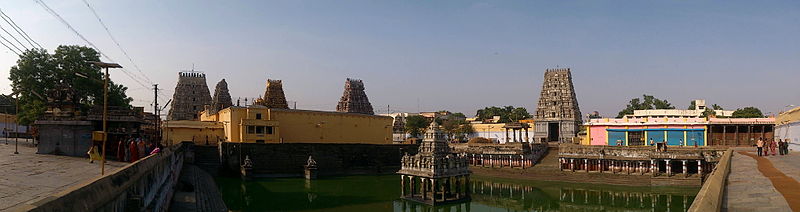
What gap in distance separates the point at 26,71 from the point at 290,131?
67.4 ft

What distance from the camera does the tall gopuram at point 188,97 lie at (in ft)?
220

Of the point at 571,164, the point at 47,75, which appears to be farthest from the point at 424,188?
the point at 47,75

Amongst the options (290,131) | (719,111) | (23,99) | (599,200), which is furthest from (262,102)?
(719,111)

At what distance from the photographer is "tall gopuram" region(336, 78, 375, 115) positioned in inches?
3009

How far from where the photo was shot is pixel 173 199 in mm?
21781

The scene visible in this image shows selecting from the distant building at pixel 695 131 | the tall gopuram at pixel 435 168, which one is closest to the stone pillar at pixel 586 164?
the distant building at pixel 695 131

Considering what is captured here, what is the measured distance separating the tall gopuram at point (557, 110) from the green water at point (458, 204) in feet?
86.7

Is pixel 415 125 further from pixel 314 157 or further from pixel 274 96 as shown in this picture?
pixel 314 157

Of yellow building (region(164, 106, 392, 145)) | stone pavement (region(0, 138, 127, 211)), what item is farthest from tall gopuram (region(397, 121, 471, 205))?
yellow building (region(164, 106, 392, 145))

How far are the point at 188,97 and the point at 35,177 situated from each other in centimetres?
5775

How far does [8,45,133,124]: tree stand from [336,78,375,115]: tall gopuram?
44330 millimetres

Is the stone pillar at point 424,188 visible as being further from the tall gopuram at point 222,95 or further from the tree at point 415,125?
the tree at point 415,125

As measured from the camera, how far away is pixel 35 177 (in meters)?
13.7

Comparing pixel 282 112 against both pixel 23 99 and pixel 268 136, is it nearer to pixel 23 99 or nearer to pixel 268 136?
pixel 268 136
